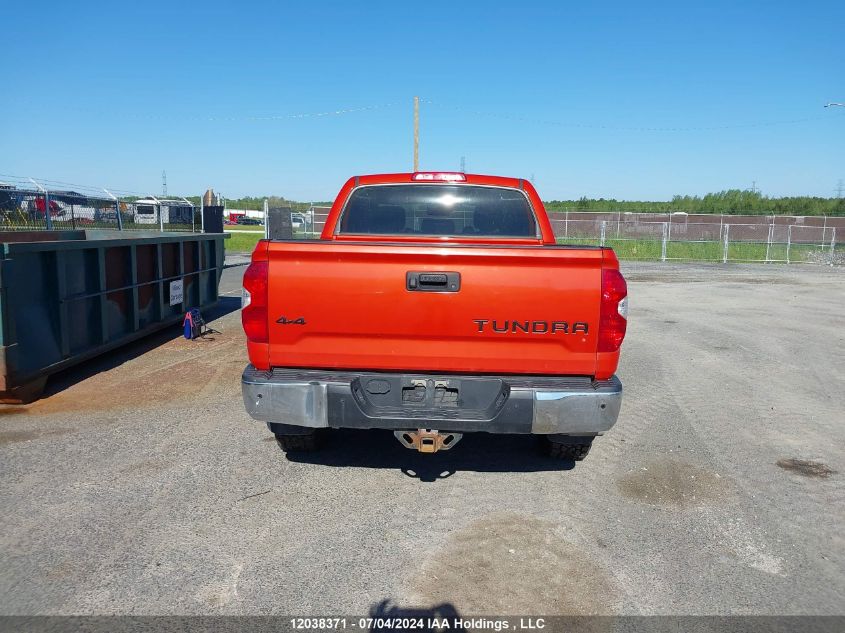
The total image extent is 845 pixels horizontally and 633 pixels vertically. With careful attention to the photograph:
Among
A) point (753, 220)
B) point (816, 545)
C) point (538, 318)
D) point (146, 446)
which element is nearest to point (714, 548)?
point (816, 545)

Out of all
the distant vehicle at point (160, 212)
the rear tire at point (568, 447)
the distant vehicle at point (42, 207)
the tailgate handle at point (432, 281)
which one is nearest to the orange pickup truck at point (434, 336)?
the tailgate handle at point (432, 281)

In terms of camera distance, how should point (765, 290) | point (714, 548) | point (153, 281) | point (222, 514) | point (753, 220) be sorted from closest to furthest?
point (714, 548)
point (222, 514)
point (153, 281)
point (765, 290)
point (753, 220)

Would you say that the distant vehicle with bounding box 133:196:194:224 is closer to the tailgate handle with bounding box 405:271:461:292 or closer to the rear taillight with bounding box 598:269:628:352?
the tailgate handle with bounding box 405:271:461:292

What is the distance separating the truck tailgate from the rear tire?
2.60ft

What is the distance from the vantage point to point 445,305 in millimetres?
3645

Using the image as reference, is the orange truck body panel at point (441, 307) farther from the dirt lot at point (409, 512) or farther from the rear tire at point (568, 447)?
the dirt lot at point (409, 512)

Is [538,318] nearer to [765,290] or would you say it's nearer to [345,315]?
[345,315]

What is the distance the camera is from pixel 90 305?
22.9 ft

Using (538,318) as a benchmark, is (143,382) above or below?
below

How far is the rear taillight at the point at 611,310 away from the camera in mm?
3609

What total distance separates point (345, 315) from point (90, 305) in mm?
4578

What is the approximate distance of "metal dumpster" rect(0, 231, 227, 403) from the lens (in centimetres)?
571

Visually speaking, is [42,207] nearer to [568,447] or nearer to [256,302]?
[256,302]

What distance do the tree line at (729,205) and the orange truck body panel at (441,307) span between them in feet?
186
